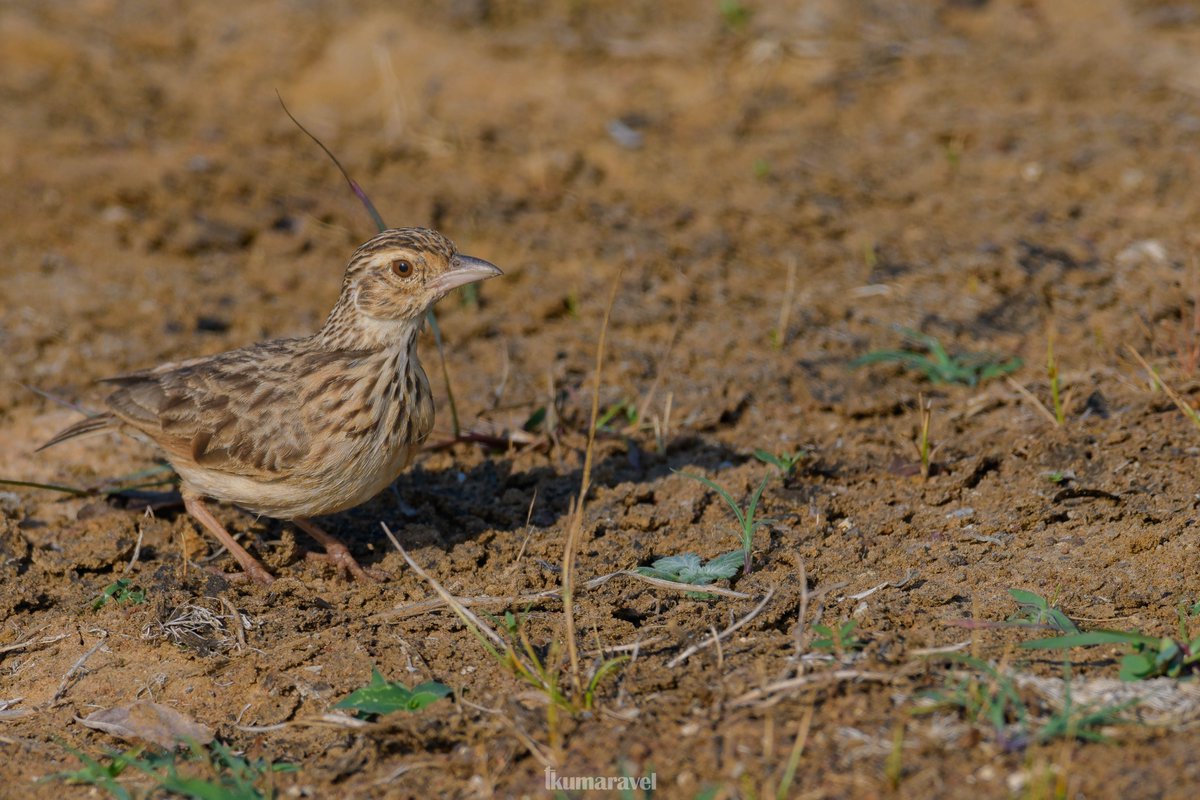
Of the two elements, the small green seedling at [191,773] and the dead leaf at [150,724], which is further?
the dead leaf at [150,724]

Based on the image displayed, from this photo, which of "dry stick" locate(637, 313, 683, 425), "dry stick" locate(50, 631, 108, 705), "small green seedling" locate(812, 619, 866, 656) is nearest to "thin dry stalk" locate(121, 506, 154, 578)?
"dry stick" locate(50, 631, 108, 705)

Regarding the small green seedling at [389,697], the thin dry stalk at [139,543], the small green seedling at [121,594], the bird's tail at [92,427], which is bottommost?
the thin dry stalk at [139,543]

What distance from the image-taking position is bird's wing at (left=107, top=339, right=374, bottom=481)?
5219 mm

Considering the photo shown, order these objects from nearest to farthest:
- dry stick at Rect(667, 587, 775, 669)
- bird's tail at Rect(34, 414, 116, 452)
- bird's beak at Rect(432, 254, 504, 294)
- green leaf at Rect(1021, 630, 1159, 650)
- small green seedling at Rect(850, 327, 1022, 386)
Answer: green leaf at Rect(1021, 630, 1159, 650)
dry stick at Rect(667, 587, 775, 669)
bird's beak at Rect(432, 254, 504, 294)
bird's tail at Rect(34, 414, 116, 452)
small green seedling at Rect(850, 327, 1022, 386)

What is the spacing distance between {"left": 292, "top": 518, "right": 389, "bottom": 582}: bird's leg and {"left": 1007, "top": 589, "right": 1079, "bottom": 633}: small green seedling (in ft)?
8.31

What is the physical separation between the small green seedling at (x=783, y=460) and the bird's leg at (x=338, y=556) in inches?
68.3

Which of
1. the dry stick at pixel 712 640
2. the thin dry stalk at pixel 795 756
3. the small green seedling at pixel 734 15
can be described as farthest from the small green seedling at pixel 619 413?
the small green seedling at pixel 734 15

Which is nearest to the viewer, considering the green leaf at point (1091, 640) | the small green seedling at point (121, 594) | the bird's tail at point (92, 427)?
the green leaf at point (1091, 640)

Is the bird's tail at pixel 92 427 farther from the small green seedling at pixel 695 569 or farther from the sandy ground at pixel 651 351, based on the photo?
the small green seedling at pixel 695 569

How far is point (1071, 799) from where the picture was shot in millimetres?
3432

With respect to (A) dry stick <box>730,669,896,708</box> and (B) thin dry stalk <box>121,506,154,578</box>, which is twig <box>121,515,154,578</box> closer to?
(B) thin dry stalk <box>121,506,154,578</box>

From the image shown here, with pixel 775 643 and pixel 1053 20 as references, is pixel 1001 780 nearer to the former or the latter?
pixel 775 643

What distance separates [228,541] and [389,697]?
165cm

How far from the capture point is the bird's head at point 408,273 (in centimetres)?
534
